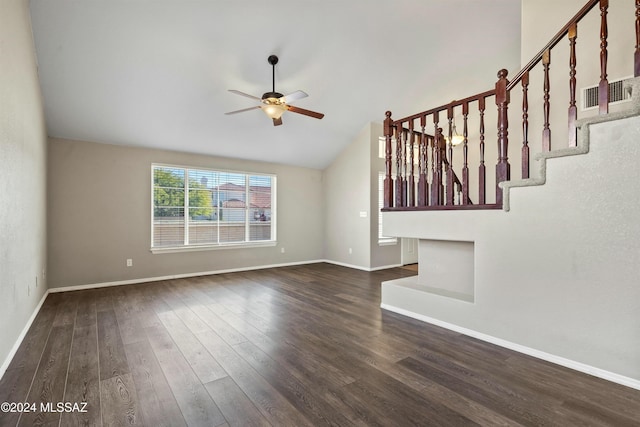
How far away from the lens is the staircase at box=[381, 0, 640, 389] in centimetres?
206

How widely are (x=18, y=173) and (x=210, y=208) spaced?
3484 mm

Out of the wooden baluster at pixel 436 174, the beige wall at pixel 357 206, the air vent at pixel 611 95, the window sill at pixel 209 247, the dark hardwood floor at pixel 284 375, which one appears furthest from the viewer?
the beige wall at pixel 357 206

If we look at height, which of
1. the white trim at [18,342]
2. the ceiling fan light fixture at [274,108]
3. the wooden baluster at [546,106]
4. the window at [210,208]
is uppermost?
the ceiling fan light fixture at [274,108]

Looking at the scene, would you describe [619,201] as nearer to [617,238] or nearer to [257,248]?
[617,238]

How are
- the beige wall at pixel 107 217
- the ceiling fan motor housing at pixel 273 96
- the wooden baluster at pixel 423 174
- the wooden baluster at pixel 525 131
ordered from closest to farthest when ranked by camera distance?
the wooden baluster at pixel 525 131
the wooden baluster at pixel 423 174
the ceiling fan motor housing at pixel 273 96
the beige wall at pixel 107 217

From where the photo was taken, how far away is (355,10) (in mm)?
3611

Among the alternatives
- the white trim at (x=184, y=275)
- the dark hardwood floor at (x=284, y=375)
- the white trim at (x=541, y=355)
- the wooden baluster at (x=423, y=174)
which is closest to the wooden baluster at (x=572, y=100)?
the wooden baluster at (x=423, y=174)

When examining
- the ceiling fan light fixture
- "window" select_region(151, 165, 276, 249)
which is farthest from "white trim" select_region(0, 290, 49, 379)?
the ceiling fan light fixture

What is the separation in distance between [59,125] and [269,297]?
13.3ft

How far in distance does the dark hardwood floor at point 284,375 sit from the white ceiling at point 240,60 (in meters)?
2.93

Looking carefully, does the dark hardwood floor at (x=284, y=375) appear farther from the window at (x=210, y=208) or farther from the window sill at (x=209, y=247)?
the window at (x=210, y=208)

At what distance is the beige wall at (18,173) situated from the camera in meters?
2.24

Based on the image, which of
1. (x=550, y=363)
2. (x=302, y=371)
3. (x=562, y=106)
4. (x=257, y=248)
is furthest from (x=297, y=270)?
(x=562, y=106)

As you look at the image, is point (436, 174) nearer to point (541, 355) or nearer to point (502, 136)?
point (502, 136)
